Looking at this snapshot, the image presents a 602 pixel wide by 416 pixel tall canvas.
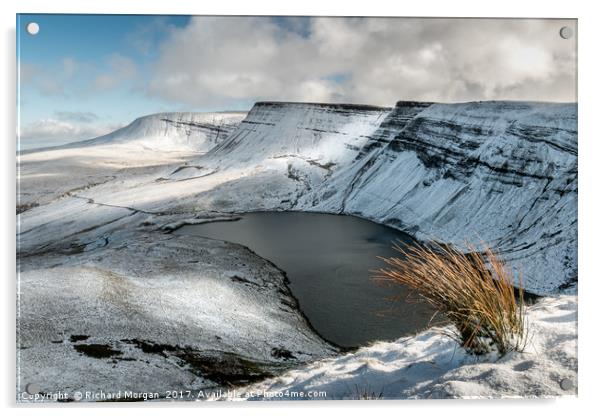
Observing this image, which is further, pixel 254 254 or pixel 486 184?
pixel 486 184

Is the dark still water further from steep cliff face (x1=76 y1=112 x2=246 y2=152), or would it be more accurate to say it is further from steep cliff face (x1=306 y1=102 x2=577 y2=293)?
steep cliff face (x1=76 y1=112 x2=246 y2=152)

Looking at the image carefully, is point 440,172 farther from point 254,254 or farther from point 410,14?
point 410,14

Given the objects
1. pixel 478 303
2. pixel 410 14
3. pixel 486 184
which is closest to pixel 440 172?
pixel 486 184

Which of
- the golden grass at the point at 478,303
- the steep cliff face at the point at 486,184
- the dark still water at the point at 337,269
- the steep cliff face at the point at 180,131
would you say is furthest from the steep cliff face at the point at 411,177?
the steep cliff face at the point at 180,131

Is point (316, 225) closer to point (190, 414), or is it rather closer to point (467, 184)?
point (467, 184)

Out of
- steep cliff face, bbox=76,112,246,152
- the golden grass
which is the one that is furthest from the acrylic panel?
steep cliff face, bbox=76,112,246,152
